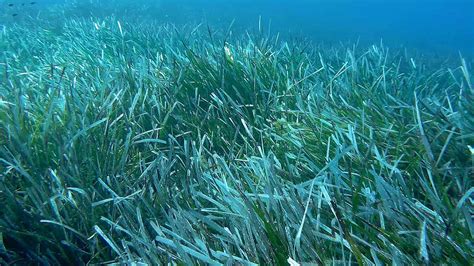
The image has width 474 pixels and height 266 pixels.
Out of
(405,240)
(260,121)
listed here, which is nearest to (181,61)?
(260,121)

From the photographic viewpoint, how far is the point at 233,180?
179cm

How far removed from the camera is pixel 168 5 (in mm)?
20234

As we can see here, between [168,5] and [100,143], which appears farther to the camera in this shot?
[168,5]

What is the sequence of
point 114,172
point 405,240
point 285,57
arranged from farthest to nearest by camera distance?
point 285,57
point 114,172
point 405,240

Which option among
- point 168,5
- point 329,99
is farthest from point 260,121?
point 168,5

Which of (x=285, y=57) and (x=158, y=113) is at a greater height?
(x=285, y=57)

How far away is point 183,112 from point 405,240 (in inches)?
78.6

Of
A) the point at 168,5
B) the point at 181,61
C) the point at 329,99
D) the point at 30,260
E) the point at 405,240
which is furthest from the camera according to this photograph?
the point at 168,5

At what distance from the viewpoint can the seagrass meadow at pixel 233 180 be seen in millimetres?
1500

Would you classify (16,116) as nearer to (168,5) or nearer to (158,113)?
(158,113)

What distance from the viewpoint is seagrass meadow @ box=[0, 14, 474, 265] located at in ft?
4.92

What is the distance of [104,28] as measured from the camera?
679cm

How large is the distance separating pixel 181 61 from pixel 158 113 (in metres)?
1.00

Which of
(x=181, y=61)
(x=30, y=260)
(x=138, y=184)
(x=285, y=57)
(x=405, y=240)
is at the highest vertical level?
(x=285, y=57)
